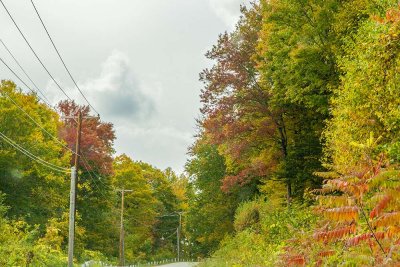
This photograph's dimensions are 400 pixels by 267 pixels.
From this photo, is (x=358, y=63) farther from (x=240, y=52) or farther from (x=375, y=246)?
(x=240, y=52)

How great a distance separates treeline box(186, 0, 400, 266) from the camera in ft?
29.3

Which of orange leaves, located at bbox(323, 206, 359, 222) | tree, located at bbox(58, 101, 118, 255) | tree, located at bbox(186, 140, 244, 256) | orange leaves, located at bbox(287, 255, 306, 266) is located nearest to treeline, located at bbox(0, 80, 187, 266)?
tree, located at bbox(58, 101, 118, 255)

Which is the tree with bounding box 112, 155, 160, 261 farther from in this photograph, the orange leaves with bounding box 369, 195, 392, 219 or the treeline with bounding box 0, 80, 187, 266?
the orange leaves with bounding box 369, 195, 392, 219

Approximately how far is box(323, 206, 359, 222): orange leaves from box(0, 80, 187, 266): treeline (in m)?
15.5

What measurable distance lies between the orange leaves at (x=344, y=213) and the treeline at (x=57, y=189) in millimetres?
15511

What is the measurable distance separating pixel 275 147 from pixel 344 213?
82.0 feet

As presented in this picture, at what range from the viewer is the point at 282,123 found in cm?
2944

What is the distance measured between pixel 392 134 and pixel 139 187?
54.4 meters

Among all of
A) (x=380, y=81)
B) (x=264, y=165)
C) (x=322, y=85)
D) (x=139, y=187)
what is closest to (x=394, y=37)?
(x=380, y=81)

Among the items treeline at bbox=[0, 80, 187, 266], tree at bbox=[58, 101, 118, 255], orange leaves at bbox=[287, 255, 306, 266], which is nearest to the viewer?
orange leaves at bbox=[287, 255, 306, 266]

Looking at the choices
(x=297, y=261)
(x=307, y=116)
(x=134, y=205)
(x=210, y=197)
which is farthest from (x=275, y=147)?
(x=134, y=205)

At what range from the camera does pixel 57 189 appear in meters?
38.7

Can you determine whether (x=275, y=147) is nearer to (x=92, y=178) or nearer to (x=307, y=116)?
(x=307, y=116)

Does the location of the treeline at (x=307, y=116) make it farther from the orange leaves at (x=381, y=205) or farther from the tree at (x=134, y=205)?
the tree at (x=134, y=205)
